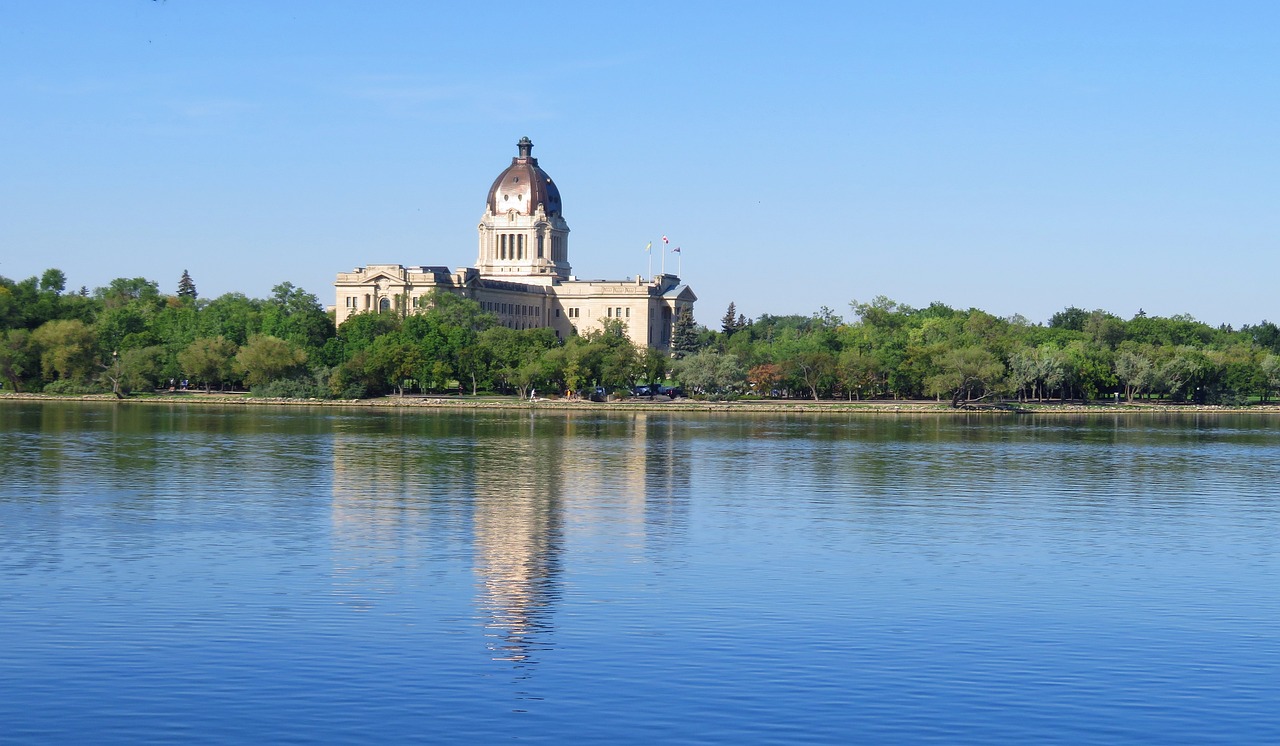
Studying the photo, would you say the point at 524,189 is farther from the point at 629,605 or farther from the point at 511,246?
the point at 629,605

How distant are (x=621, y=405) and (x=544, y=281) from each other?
79.3 meters

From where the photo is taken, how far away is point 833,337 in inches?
5128

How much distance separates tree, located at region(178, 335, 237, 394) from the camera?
115 metres

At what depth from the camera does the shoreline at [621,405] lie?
362 ft

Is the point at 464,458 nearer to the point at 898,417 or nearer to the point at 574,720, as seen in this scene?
the point at 574,720

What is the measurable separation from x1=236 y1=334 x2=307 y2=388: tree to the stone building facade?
62.0 metres

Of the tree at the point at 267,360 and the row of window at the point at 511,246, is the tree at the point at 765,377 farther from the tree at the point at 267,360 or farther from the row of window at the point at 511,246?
the row of window at the point at 511,246

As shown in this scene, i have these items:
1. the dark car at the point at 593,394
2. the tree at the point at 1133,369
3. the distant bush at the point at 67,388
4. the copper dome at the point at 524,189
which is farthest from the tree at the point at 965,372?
the copper dome at the point at 524,189

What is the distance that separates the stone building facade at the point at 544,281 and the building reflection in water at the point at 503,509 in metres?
113

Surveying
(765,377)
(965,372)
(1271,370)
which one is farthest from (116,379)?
(1271,370)

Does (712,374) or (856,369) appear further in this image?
(712,374)

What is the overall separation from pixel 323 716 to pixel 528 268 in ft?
576

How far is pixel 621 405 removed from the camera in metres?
115

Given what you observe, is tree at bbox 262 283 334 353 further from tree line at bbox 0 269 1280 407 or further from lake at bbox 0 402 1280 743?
lake at bbox 0 402 1280 743
